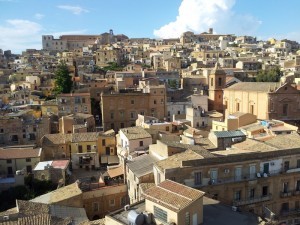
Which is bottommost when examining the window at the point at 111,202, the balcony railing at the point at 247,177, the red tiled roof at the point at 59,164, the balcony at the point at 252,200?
the window at the point at 111,202

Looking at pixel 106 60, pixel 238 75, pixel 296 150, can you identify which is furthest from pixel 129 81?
pixel 296 150

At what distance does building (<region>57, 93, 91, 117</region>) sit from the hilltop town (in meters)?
0.15

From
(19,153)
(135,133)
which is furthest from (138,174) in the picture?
(19,153)

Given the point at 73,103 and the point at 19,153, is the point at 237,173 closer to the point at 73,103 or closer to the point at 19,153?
the point at 19,153

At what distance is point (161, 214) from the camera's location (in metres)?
19.1

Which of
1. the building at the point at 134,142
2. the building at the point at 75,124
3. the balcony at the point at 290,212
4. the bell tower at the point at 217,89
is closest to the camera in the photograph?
the balcony at the point at 290,212

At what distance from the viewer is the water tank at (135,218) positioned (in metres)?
18.6

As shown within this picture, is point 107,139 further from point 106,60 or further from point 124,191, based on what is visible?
point 106,60

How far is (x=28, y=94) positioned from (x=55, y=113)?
1391 centimetres

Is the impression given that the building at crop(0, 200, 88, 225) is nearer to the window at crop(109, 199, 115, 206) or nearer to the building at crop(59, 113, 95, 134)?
the window at crop(109, 199, 115, 206)

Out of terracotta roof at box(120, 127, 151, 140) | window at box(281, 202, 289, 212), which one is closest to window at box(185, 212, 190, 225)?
window at box(281, 202, 289, 212)

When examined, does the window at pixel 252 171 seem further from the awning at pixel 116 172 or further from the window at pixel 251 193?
the awning at pixel 116 172

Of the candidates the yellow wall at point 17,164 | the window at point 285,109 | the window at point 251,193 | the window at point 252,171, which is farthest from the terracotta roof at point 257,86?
the yellow wall at point 17,164

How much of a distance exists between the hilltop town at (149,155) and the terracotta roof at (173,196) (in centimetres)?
6
